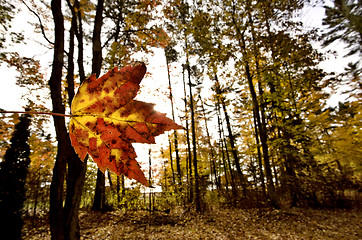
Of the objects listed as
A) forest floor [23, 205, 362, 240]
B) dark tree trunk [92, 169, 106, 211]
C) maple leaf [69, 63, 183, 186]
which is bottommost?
forest floor [23, 205, 362, 240]

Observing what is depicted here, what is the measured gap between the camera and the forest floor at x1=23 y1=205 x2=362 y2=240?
6.32 metres

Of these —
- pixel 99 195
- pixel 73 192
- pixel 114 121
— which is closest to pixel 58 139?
pixel 73 192

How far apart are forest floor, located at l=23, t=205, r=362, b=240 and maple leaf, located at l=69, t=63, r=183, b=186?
662cm

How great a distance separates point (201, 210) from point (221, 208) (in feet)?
4.94

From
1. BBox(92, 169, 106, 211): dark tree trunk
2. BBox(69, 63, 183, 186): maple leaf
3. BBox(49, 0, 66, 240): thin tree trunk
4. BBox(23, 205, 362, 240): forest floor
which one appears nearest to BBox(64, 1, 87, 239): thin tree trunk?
BBox(49, 0, 66, 240): thin tree trunk

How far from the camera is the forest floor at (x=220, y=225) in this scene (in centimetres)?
632

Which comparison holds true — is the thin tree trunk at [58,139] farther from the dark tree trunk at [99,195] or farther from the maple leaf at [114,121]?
the dark tree trunk at [99,195]

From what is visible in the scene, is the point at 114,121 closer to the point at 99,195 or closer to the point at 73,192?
the point at 73,192

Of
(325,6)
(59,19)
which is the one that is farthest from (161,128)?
(59,19)

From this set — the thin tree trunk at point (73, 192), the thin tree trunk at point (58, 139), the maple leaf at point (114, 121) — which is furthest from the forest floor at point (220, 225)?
the maple leaf at point (114, 121)

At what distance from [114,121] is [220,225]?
8.44 metres

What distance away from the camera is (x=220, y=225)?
7.52 m

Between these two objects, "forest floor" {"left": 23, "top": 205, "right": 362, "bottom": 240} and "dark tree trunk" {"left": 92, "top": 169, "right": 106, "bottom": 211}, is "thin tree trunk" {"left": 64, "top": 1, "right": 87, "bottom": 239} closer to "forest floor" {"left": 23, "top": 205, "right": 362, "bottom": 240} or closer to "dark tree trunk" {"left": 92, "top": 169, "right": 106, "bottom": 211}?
"forest floor" {"left": 23, "top": 205, "right": 362, "bottom": 240}

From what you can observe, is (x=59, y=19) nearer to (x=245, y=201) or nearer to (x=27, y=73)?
(x=27, y=73)
